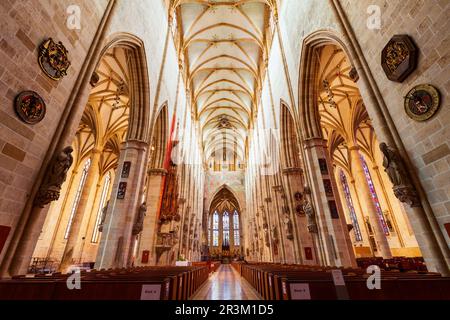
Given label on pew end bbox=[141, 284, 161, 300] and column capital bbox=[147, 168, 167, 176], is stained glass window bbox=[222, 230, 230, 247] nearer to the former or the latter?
column capital bbox=[147, 168, 167, 176]

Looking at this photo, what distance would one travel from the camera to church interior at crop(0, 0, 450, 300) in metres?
3.61

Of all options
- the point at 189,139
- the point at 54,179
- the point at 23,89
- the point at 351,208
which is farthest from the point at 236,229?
the point at 23,89

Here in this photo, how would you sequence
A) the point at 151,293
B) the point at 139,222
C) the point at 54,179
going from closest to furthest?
the point at 151,293, the point at 54,179, the point at 139,222

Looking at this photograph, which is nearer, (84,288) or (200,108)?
(84,288)

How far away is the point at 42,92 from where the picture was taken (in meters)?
4.17

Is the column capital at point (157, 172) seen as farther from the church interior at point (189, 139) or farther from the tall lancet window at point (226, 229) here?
the tall lancet window at point (226, 229)

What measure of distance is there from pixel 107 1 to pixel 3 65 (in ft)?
13.5

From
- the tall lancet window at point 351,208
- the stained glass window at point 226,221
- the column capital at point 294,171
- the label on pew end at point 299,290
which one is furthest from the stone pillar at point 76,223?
the stained glass window at point 226,221

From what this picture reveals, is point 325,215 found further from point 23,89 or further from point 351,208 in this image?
point 351,208

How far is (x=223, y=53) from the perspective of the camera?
19047 mm

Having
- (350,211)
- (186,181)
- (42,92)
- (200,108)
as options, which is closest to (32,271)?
(186,181)

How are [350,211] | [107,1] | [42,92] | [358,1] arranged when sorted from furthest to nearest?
[350,211], [107,1], [358,1], [42,92]

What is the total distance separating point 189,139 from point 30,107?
16.3 m
